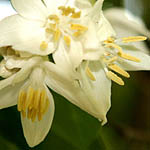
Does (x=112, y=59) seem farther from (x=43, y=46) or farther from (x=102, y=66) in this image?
(x=43, y=46)

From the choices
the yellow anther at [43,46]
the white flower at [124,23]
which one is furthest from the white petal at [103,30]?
the white flower at [124,23]

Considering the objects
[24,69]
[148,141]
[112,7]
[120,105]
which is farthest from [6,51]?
[120,105]

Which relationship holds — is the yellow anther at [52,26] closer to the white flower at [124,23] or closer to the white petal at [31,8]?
the white petal at [31,8]

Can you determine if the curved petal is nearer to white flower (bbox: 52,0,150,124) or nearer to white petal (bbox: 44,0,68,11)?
white flower (bbox: 52,0,150,124)

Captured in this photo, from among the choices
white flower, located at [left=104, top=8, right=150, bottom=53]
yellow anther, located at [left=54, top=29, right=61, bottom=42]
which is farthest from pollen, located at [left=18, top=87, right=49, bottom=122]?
white flower, located at [left=104, top=8, right=150, bottom=53]

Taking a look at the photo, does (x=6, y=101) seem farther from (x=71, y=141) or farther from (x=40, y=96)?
(x=71, y=141)

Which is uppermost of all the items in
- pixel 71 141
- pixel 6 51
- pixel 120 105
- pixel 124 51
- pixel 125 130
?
pixel 6 51

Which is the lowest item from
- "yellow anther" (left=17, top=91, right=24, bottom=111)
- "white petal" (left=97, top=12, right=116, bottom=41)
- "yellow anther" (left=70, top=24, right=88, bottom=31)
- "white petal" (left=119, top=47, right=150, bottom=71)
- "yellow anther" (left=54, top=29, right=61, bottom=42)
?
"white petal" (left=119, top=47, right=150, bottom=71)
